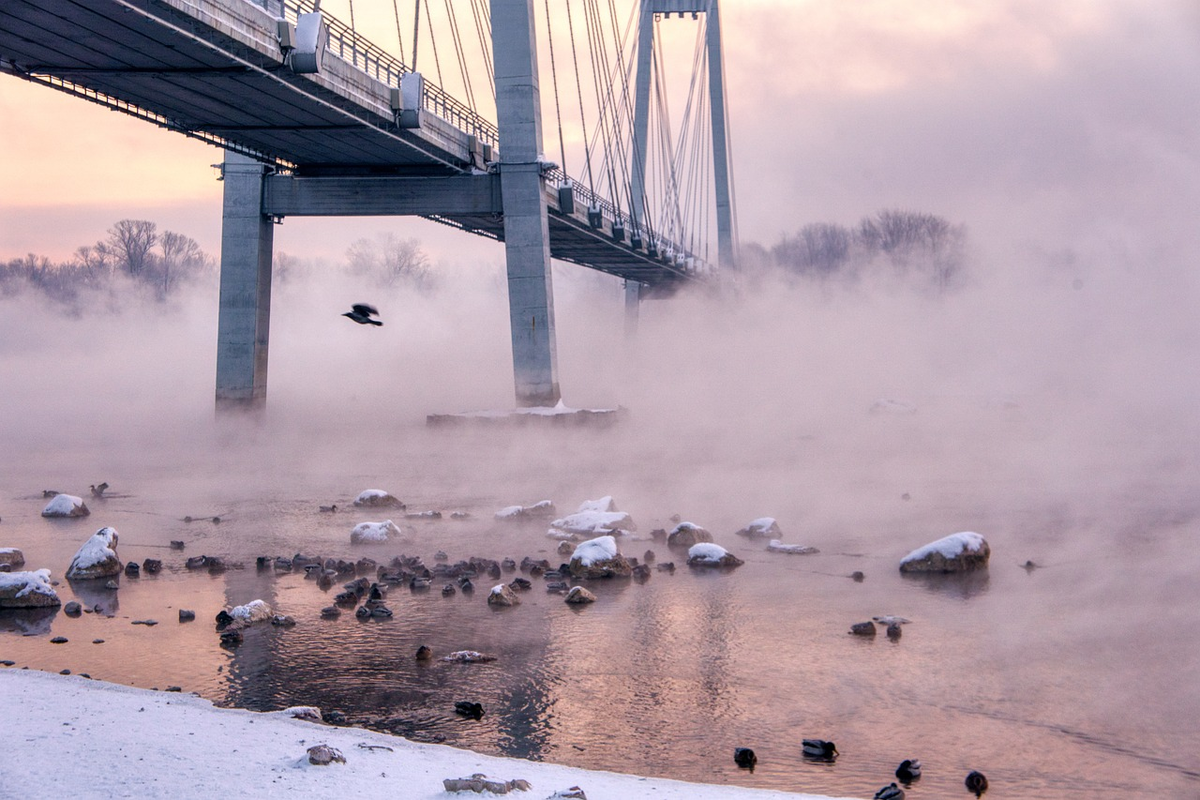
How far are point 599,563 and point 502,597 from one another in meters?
1.82

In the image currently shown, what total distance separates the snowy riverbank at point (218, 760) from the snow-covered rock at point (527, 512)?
10.3m

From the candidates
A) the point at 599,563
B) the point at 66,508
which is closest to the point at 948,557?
the point at 599,563

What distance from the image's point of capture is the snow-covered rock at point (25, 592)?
1147cm

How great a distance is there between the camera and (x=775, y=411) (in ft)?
148

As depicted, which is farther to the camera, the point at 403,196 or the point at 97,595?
the point at 403,196

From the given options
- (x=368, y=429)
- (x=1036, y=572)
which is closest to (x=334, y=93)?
(x=368, y=429)

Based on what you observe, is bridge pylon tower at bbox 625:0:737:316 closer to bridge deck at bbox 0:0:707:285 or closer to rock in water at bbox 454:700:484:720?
bridge deck at bbox 0:0:707:285

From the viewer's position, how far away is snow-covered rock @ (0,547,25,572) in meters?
13.9

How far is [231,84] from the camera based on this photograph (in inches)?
979

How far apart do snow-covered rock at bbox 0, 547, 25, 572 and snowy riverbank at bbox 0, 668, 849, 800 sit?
6.88 m

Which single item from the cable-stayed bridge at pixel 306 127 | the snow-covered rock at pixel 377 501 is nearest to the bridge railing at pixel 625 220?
the cable-stayed bridge at pixel 306 127

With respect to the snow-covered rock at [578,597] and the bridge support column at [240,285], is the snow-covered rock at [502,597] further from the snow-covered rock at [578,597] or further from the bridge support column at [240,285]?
the bridge support column at [240,285]

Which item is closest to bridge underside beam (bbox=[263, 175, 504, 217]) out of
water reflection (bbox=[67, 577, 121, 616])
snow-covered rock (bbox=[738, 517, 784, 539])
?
snow-covered rock (bbox=[738, 517, 784, 539])

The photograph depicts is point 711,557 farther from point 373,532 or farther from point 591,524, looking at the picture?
point 373,532
